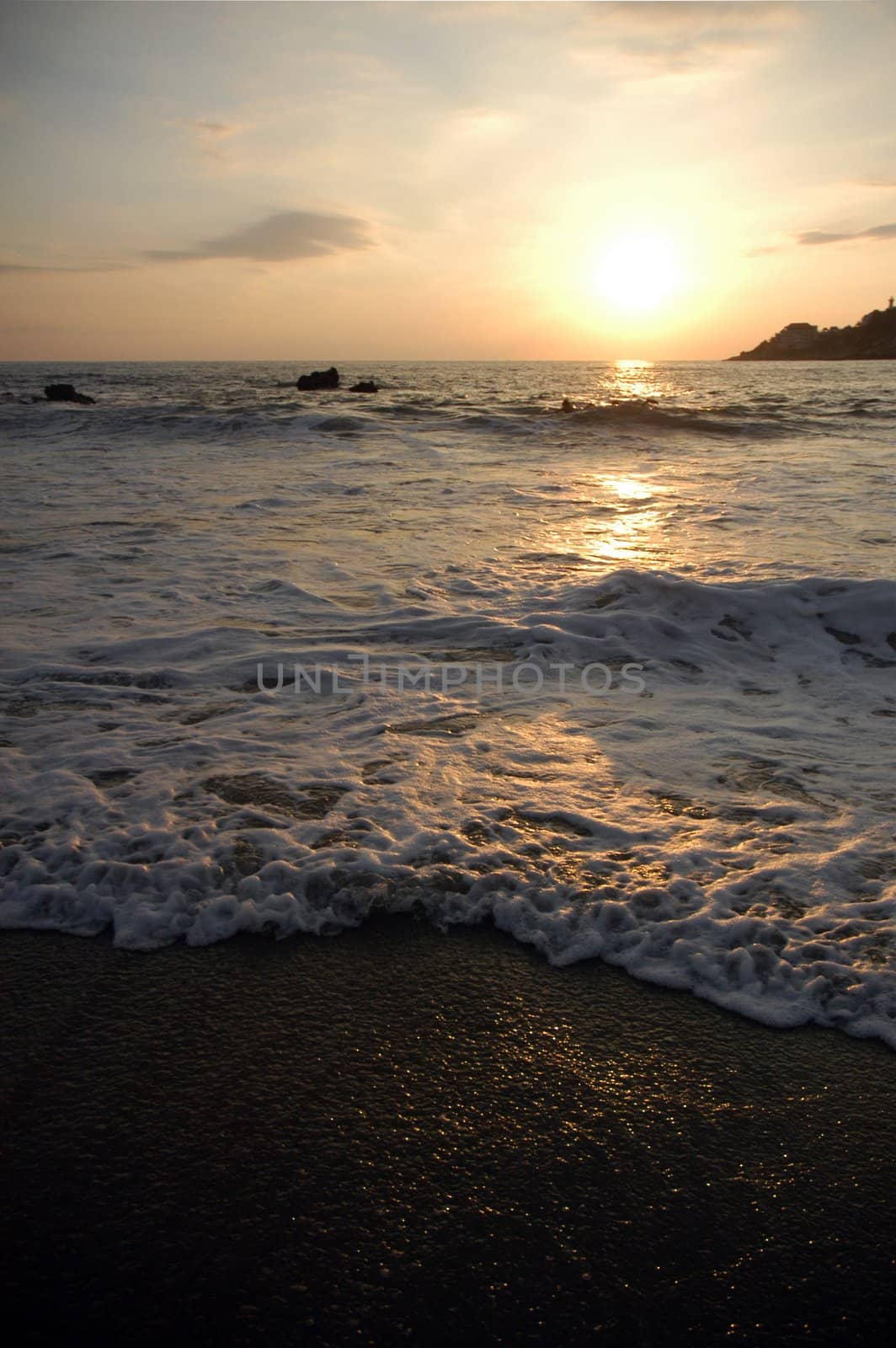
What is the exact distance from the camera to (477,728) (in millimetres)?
4668

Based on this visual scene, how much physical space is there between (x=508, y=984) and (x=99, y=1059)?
3.95ft

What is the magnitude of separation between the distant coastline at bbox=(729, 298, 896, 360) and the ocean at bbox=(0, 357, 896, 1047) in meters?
125

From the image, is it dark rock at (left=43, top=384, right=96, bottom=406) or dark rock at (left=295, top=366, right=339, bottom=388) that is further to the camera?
dark rock at (left=295, top=366, right=339, bottom=388)

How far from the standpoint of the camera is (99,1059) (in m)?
2.36

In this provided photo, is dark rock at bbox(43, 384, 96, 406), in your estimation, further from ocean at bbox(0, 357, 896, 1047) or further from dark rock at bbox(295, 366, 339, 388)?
ocean at bbox(0, 357, 896, 1047)

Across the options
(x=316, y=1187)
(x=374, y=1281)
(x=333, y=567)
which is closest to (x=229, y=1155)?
(x=316, y=1187)

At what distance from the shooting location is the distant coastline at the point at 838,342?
11694 centimetres

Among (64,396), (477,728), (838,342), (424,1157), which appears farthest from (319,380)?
(838,342)

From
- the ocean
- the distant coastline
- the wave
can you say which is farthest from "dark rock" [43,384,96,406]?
the distant coastline

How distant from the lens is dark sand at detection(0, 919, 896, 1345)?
1.74 m

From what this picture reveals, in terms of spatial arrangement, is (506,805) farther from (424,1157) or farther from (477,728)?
(424,1157)

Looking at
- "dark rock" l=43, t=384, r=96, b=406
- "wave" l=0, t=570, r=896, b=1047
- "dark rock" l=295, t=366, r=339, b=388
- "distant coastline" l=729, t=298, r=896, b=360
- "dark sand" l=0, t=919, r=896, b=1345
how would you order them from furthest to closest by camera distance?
"distant coastline" l=729, t=298, r=896, b=360 → "dark rock" l=295, t=366, r=339, b=388 → "dark rock" l=43, t=384, r=96, b=406 → "wave" l=0, t=570, r=896, b=1047 → "dark sand" l=0, t=919, r=896, b=1345

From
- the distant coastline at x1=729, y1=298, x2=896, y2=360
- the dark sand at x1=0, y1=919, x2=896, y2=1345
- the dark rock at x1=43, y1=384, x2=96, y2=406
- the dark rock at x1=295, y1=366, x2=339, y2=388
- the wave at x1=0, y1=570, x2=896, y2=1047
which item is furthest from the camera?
the distant coastline at x1=729, y1=298, x2=896, y2=360

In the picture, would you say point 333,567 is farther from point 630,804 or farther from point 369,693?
point 630,804
